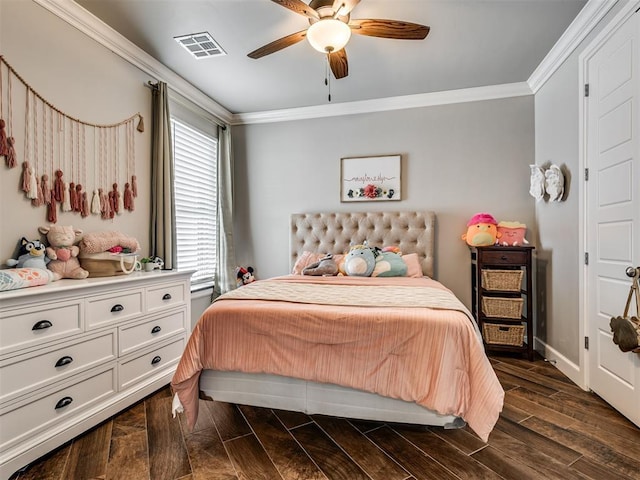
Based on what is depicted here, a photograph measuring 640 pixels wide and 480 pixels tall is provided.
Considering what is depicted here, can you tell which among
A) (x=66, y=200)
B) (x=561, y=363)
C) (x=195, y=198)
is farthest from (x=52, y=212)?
(x=561, y=363)

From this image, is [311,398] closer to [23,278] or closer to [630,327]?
[23,278]

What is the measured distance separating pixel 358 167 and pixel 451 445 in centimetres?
303

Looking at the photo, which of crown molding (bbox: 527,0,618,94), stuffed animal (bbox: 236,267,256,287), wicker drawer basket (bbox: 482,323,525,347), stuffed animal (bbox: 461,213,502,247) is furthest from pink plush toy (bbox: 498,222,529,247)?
stuffed animal (bbox: 236,267,256,287)

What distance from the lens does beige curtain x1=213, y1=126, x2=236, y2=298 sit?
4.27 metres

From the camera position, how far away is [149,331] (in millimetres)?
2564

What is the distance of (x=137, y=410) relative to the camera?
2.34 meters

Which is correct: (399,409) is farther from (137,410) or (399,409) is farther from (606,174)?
(606,174)

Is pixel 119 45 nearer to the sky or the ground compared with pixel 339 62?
nearer to the sky

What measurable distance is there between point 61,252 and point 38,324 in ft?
1.95

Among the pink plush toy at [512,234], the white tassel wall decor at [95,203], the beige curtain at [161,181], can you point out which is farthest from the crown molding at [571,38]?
the white tassel wall decor at [95,203]

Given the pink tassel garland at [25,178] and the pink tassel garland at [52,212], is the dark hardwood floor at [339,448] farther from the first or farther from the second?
the pink tassel garland at [25,178]

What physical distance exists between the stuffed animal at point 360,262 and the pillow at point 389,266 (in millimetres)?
51

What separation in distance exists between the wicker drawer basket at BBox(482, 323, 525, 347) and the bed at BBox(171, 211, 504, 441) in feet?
4.58

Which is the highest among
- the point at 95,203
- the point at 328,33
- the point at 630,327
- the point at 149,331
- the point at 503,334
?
the point at 328,33
